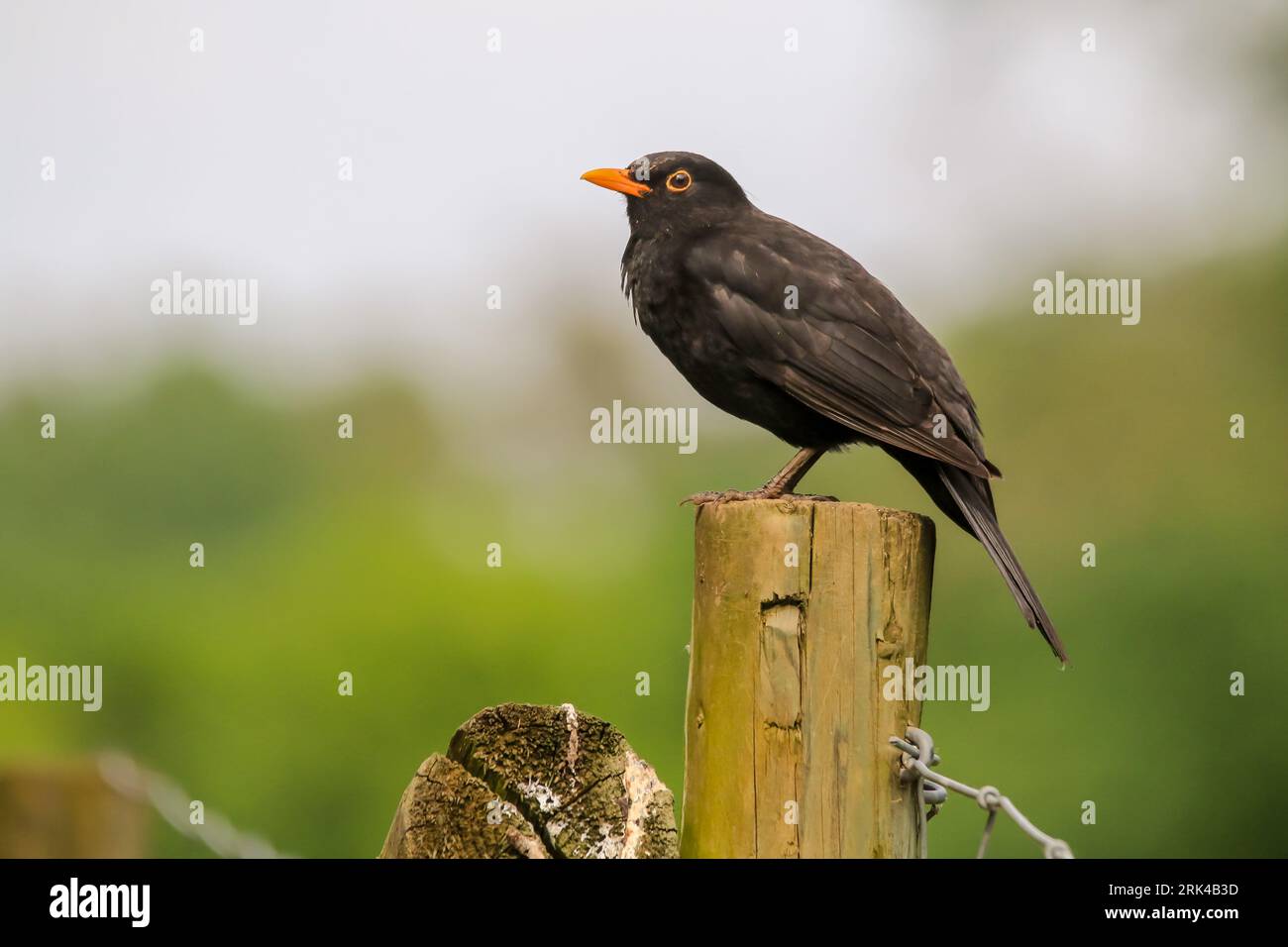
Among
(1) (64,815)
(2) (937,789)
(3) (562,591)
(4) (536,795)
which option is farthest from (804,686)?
(3) (562,591)

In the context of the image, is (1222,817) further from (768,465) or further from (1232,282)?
(1232,282)

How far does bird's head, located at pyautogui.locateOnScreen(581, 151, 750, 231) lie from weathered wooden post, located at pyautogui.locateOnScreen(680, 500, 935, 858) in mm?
2704

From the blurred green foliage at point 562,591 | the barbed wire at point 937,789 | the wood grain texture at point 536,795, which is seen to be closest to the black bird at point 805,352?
the barbed wire at point 937,789

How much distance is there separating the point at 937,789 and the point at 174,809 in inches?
73.0

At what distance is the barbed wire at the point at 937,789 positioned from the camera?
2.41 meters

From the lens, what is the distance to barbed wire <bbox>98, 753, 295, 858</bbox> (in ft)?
10.4

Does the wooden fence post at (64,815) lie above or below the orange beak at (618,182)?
below

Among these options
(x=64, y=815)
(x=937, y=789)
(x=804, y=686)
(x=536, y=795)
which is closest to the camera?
(x=536, y=795)

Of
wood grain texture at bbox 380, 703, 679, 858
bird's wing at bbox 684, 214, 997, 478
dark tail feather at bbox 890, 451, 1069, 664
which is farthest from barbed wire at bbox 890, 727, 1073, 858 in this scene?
bird's wing at bbox 684, 214, 997, 478

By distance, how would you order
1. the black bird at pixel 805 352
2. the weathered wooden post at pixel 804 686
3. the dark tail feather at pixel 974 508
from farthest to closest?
the black bird at pixel 805 352 → the dark tail feather at pixel 974 508 → the weathered wooden post at pixel 804 686

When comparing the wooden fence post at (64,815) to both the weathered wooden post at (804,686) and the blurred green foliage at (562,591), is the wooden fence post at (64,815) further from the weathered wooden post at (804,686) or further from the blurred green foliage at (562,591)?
the blurred green foliage at (562,591)

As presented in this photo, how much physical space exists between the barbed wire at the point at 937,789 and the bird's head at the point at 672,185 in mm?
3015

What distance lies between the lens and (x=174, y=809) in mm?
3492

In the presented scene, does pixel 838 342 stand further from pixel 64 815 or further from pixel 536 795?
pixel 64 815
